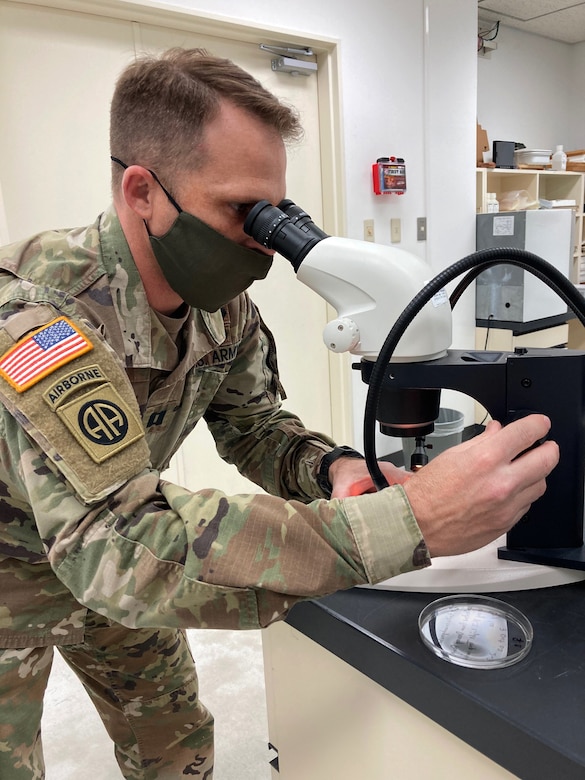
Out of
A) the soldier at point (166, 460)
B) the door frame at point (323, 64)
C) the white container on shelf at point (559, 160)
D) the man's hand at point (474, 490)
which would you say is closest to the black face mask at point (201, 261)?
the soldier at point (166, 460)

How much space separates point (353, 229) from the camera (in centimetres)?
287

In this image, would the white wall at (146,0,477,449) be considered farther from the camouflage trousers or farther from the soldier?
the camouflage trousers

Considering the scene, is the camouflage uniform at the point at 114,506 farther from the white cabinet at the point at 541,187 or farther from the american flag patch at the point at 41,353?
the white cabinet at the point at 541,187

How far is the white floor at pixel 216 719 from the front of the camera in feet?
5.18

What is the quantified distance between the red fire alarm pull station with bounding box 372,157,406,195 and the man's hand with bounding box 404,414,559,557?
2391mm

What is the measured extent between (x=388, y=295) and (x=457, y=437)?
84.8 inches

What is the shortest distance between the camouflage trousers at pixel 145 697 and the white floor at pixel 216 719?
348 millimetres

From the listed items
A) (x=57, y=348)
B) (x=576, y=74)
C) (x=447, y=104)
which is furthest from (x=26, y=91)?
(x=576, y=74)

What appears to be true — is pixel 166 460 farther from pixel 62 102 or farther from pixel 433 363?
pixel 62 102

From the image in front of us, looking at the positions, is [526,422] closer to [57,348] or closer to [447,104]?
[57,348]

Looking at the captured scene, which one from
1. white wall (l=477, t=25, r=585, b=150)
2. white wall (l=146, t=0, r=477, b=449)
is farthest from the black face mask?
white wall (l=477, t=25, r=585, b=150)

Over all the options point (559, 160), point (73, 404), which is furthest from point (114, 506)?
point (559, 160)

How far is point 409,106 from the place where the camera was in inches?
117

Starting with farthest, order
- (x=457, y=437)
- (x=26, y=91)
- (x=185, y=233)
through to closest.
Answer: (x=457, y=437), (x=26, y=91), (x=185, y=233)
